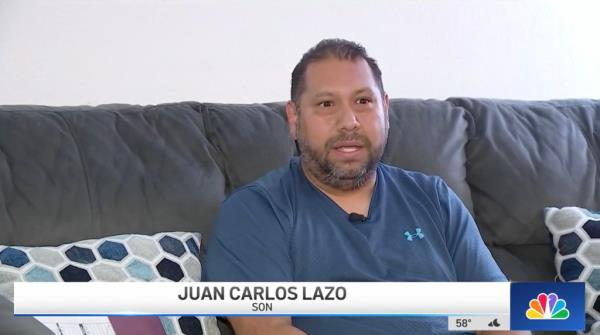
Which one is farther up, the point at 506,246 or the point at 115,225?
the point at 115,225

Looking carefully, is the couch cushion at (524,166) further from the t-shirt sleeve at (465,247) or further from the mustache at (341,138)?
the mustache at (341,138)

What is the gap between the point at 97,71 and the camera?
2227 millimetres

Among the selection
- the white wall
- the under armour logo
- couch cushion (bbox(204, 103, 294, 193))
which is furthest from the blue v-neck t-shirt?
the white wall

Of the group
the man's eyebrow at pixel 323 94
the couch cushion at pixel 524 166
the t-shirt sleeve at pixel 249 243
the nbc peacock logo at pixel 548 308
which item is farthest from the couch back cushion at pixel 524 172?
the nbc peacock logo at pixel 548 308

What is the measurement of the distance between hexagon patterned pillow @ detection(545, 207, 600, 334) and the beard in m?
0.53

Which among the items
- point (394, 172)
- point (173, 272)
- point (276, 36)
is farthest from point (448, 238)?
point (276, 36)

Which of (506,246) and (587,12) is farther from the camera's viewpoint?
(587,12)

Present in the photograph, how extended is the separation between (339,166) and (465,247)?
1.00ft

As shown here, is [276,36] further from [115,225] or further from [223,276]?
[223,276]

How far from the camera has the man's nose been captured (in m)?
1.76

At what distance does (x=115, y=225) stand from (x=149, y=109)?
0.33 m

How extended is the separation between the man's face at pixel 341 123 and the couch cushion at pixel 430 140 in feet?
0.76

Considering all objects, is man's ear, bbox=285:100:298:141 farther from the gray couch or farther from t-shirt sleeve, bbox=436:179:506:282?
t-shirt sleeve, bbox=436:179:506:282

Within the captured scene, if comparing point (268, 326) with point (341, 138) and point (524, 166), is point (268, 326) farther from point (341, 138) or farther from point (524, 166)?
point (524, 166)
